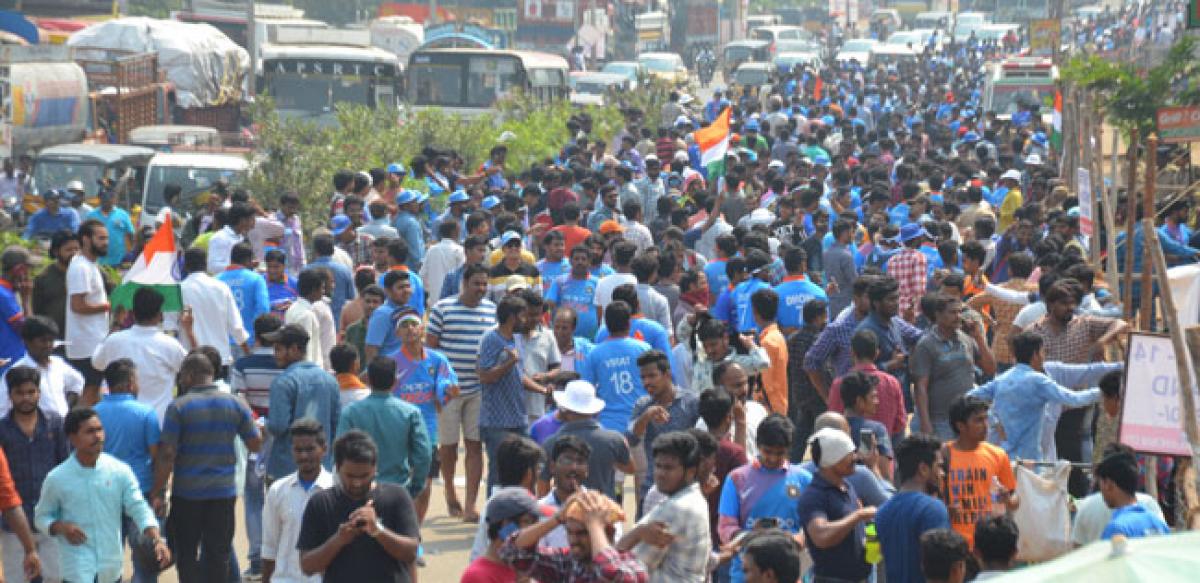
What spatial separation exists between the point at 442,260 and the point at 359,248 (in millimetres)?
929

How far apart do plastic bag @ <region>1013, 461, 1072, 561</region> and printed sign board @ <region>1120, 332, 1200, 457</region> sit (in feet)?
1.87

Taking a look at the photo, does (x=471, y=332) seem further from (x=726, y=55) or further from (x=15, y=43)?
(x=726, y=55)

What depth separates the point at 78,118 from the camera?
31.6 metres

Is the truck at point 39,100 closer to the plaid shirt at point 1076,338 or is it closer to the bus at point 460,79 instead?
the bus at point 460,79

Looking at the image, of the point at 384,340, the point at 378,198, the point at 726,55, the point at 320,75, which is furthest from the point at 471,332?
the point at 726,55

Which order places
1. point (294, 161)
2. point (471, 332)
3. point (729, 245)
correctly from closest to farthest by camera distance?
point (471, 332) < point (729, 245) < point (294, 161)

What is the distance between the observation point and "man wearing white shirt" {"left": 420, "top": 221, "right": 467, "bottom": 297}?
14.5 metres

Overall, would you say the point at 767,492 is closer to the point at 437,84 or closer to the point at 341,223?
the point at 341,223

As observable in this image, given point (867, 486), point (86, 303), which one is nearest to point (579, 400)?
point (867, 486)

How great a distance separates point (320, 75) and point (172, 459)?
23932mm

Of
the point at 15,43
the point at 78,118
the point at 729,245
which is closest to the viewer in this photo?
the point at 729,245

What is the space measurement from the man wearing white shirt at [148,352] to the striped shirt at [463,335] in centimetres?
174

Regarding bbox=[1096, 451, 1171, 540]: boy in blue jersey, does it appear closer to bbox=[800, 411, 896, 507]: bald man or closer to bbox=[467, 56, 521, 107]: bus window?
bbox=[800, 411, 896, 507]: bald man

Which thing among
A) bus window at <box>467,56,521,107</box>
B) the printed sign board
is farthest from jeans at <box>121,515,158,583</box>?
bus window at <box>467,56,521,107</box>
